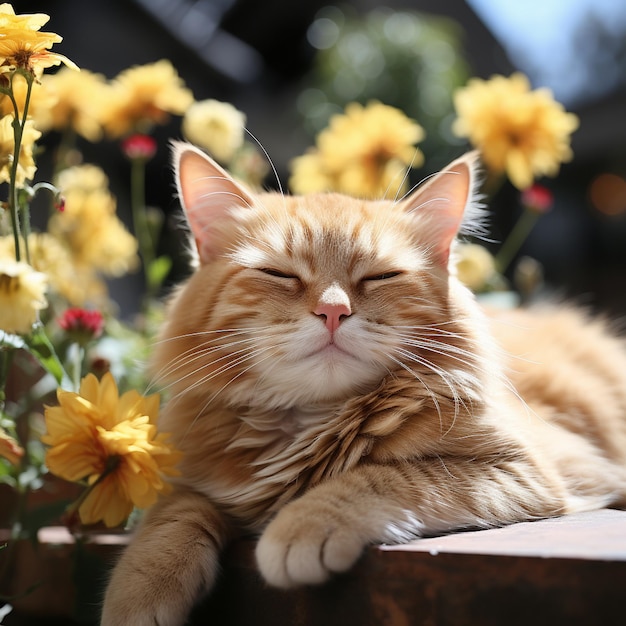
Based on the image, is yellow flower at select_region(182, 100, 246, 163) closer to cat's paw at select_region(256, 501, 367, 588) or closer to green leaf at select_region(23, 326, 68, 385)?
green leaf at select_region(23, 326, 68, 385)

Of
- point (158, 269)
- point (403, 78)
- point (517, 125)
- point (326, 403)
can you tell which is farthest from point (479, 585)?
point (403, 78)

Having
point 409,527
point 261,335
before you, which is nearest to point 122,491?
point 261,335

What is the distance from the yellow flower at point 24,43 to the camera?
0.98 metres

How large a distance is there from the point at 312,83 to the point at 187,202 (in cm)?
394

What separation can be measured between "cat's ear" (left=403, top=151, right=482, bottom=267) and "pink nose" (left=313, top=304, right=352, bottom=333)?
310 mm

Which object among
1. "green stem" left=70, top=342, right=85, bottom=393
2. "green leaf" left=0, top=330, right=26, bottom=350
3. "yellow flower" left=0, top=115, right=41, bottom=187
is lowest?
"green stem" left=70, top=342, right=85, bottom=393

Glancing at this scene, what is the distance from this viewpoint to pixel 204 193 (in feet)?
4.26

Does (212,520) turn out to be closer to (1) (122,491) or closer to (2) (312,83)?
(1) (122,491)

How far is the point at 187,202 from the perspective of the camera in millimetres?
1305

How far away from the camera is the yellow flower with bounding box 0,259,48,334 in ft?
3.15

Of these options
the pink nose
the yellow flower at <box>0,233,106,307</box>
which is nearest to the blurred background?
the yellow flower at <box>0,233,106,307</box>

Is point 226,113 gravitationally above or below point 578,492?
above

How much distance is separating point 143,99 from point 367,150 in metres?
0.55

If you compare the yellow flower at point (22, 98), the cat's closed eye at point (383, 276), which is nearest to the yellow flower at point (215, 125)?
the yellow flower at point (22, 98)
